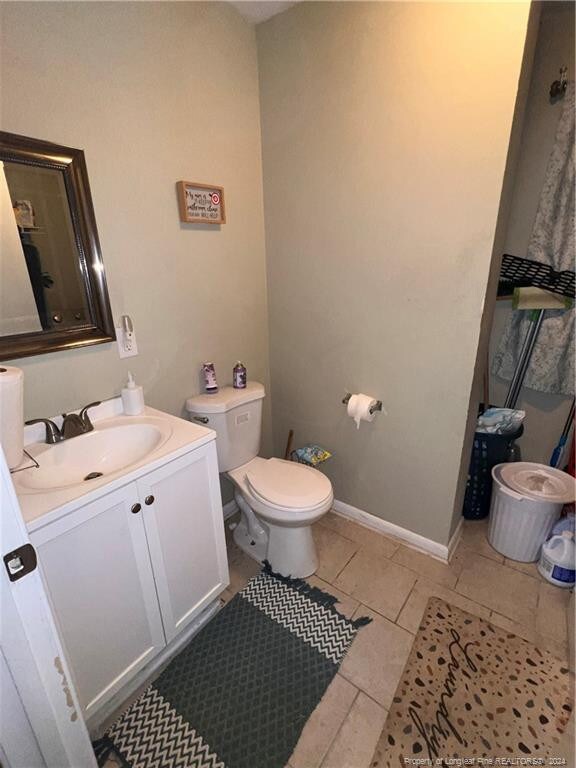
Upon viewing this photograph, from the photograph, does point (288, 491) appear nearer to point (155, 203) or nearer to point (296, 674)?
point (296, 674)

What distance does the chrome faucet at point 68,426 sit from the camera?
49.1 inches

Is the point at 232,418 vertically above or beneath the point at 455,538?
above

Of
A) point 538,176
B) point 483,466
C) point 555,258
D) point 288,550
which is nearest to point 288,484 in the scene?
point 288,550

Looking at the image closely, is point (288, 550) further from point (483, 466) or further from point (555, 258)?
point (555, 258)

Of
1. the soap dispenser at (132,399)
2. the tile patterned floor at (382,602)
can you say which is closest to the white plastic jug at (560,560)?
the tile patterned floor at (382,602)

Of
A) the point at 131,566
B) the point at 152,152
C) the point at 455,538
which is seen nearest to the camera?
the point at 131,566

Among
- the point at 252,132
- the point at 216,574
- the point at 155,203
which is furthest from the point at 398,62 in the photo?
the point at 216,574

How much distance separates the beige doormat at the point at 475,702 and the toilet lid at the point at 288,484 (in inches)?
26.9

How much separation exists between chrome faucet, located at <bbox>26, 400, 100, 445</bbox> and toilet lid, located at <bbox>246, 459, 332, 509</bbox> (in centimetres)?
74

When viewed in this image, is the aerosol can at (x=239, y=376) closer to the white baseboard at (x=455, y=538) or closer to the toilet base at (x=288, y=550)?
the toilet base at (x=288, y=550)

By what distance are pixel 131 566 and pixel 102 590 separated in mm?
96

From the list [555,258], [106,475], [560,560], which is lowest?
[560,560]

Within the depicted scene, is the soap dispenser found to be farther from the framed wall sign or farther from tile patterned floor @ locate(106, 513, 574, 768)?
tile patterned floor @ locate(106, 513, 574, 768)

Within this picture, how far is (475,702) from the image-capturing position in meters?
1.24
